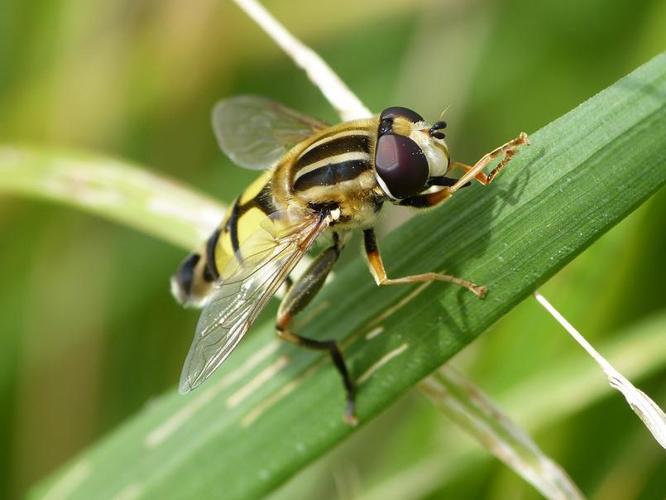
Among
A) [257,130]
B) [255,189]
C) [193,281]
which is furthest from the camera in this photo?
[257,130]

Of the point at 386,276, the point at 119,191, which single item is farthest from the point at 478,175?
the point at 119,191

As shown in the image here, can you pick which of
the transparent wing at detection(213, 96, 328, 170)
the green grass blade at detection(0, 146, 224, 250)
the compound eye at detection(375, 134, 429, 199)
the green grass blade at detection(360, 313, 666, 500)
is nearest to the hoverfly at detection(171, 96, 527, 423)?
the compound eye at detection(375, 134, 429, 199)

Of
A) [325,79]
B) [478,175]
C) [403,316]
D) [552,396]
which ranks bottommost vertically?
[552,396]

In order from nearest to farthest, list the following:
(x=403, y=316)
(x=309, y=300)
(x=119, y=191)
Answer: (x=403, y=316)
(x=309, y=300)
(x=119, y=191)

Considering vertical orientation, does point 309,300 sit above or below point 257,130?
below

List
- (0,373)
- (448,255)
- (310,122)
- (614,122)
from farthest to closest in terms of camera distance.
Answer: (0,373) → (310,122) → (448,255) → (614,122)

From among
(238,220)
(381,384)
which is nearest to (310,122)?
(238,220)

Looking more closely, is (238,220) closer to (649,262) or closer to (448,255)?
(448,255)

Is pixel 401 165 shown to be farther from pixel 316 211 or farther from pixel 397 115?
pixel 316 211
